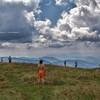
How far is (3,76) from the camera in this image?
219ft

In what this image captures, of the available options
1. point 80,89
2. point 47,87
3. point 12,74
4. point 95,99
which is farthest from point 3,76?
point 95,99

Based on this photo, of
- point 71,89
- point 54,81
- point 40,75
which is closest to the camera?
point 71,89

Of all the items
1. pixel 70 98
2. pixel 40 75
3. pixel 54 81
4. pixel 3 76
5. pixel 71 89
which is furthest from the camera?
pixel 3 76

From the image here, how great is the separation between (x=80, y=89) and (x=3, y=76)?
21.8 m

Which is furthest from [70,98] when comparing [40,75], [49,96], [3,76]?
[3,76]

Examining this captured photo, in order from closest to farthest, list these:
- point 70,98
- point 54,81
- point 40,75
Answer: point 70,98, point 40,75, point 54,81

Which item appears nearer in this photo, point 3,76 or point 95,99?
point 95,99

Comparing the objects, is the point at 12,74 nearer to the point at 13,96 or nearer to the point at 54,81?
the point at 54,81

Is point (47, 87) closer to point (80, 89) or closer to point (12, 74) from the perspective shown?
point (80, 89)

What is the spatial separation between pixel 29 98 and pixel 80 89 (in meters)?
7.37

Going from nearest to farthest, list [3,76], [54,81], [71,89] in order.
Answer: [71,89] < [54,81] < [3,76]

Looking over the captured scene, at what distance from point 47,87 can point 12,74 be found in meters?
20.7

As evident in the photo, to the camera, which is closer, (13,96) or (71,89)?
(13,96)

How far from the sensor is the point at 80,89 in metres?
48.2
